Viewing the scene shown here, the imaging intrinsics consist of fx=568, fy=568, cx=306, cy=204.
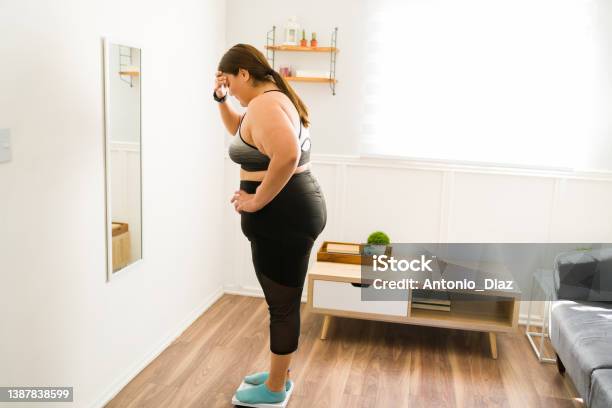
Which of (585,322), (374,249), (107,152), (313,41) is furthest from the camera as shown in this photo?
(313,41)

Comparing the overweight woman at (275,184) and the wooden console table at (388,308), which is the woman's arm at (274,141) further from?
the wooden console table at (388,308)

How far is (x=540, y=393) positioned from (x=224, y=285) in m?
2.00

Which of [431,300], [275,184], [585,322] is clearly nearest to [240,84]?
[275,184]

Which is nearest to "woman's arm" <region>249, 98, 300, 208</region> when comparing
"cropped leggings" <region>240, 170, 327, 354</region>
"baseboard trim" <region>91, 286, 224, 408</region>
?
"cropped leggings" <region>240, 170, 327, 354</region>

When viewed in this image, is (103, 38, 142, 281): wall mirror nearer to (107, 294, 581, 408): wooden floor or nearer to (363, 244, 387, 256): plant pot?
(107, 294, 581, 408): wooden floor

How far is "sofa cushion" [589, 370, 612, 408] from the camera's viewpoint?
1.93 m

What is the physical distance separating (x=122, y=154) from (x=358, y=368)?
146 cm

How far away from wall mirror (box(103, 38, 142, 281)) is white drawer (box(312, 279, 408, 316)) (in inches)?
38.0

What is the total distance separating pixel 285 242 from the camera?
2051 millimetres

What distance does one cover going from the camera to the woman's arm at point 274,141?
1.85 metres

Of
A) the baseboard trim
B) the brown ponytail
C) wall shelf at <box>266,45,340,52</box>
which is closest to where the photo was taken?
the brown ponytail

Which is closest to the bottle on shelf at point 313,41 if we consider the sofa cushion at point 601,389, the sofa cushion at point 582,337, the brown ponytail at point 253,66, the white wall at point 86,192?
the white wall at point 86,192

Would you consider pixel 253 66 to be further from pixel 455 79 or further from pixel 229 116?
pixel 455 79

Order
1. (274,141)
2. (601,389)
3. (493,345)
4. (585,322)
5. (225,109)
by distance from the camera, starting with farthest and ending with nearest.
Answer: (493,345) → (585,322) → (225,109) → (601,389) → (274,141)
